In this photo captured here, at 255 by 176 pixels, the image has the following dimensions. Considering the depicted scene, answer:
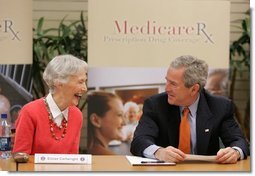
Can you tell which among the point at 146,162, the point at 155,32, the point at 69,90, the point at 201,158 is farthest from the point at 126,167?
the point at 155,32

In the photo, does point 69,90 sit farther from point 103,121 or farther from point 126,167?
point 103,121

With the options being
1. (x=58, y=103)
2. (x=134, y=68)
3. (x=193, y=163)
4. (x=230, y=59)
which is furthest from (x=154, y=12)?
(x=193, y=163)

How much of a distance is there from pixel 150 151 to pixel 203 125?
0.38m

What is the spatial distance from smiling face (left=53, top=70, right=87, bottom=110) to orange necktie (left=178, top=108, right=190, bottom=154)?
0.56 metres

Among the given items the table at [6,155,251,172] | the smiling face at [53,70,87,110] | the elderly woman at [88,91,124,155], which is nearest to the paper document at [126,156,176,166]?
the table at [6,155,251,172]

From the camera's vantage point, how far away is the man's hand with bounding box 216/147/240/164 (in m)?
2.61

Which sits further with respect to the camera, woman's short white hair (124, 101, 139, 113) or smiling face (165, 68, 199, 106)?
woman's short white hair (124, 101, 139, 113)

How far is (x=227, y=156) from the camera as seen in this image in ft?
8.55

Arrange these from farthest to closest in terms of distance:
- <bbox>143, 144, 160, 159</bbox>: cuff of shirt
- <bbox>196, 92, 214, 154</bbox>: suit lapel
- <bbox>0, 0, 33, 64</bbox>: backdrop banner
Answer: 1. <bbox>0, 0, 33, 64</bbox>: backdrop banner
2. <bbox>196, 92, 214, 154</bbox>: suit lapel
3. <bbox>143, 144, 160, 159</bbox>: cuff of shirt

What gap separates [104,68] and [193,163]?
1144 millimetres

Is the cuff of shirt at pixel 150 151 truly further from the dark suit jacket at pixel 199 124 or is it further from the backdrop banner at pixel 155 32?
the backdrop banner at pixel 155 32

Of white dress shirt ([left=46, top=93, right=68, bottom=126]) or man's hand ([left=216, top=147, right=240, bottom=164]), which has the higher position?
white dress shirt ([left=46, top=93, right=68, bottom=126])

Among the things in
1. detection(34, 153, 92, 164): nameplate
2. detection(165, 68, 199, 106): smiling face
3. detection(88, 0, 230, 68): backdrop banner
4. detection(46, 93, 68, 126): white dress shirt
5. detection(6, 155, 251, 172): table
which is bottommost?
detection(6, 155, 251, 172): table

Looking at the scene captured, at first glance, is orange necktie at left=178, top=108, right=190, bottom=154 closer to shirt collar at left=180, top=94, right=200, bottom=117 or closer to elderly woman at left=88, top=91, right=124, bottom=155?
shirt collar at left=180, top=94, right=200, bottom=117
